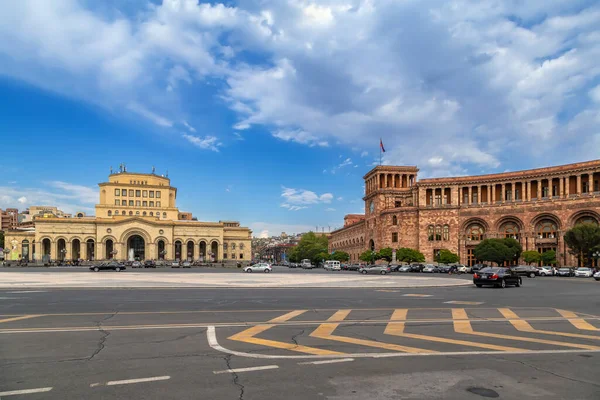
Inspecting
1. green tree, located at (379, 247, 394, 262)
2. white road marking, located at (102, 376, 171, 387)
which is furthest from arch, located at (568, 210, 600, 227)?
white road marking, located at (102, 376, 171, 387)

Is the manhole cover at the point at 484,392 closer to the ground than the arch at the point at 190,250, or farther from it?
farther from it

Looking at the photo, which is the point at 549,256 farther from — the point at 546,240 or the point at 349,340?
the point at 349,340

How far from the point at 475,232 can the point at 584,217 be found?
2039 cm

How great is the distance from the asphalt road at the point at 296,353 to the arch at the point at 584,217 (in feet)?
224

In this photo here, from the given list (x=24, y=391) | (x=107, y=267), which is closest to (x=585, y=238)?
(x=107, y=267)

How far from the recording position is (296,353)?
31.7 ft

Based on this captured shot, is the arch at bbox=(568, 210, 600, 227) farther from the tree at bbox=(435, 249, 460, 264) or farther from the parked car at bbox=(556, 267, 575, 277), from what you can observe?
the tree at bbox=(435, 249, 460, 264)

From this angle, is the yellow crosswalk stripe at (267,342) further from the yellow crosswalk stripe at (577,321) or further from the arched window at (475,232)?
the arched window at (475,232)

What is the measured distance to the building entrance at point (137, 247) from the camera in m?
123

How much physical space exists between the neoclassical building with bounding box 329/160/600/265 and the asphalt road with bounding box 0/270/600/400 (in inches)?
2821

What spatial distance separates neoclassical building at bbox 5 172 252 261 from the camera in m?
118

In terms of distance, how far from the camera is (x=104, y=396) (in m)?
6.76

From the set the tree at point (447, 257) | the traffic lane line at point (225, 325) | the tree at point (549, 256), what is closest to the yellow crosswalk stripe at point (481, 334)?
the traffic lane line at point (225, 325)

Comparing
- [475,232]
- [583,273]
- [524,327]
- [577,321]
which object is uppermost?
[475,232]
